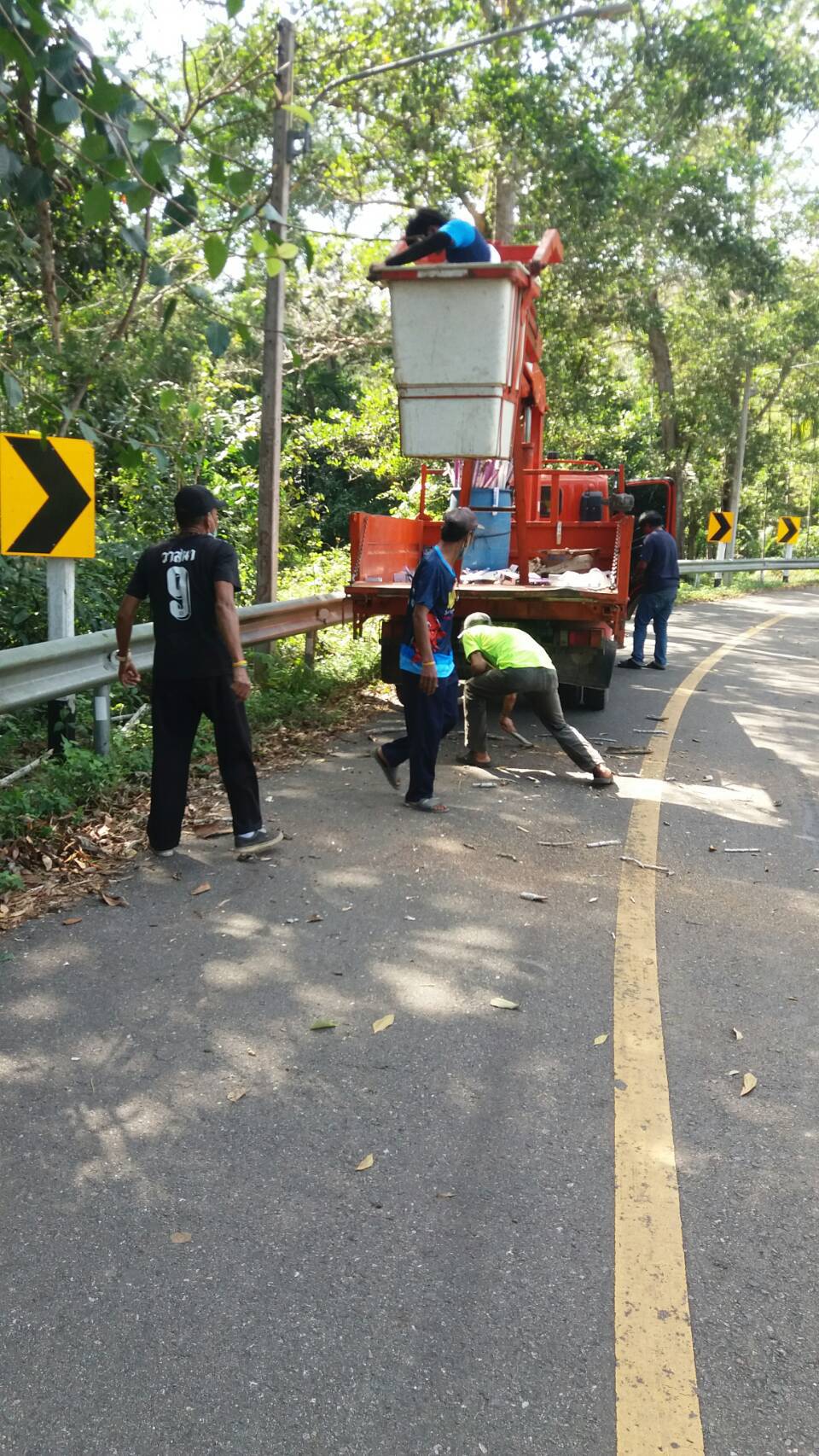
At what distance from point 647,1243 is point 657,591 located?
11.2m

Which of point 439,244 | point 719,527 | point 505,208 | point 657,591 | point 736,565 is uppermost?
point 505,208

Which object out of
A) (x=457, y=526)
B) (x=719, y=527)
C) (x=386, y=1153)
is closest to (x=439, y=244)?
(x=457, y=526)

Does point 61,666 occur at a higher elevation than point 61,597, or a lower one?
lower

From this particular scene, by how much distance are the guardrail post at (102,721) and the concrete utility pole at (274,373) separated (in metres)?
4.07

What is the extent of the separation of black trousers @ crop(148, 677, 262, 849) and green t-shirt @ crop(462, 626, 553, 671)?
2.26 m

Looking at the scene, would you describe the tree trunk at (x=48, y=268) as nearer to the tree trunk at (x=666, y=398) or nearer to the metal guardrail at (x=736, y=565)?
the metal guardrail at (x=736, y=565)

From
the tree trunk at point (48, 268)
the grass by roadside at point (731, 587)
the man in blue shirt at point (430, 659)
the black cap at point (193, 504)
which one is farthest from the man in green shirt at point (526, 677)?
the grass by roadside at point (731, 587)

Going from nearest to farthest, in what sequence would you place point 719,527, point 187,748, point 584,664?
point 187,748 < point 584,664 < point 719,527

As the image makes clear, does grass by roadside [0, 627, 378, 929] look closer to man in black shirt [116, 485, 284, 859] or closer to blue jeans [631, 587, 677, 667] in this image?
man in black shirt [116, 485, 284, 859]

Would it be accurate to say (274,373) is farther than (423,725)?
Yes

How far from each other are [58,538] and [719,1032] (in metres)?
4.42

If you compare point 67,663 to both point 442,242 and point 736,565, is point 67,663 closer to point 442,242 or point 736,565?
point 442,242

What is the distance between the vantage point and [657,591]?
1353 cm

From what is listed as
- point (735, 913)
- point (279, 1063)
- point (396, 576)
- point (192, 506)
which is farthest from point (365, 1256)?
point (396, 576)
